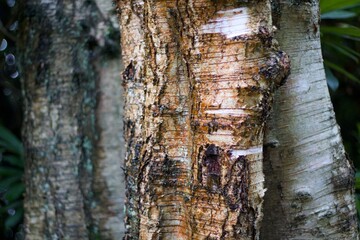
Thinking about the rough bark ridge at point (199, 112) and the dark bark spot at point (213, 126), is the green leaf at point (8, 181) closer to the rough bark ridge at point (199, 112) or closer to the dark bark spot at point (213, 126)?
the rough bark ridge at point (199, 112)

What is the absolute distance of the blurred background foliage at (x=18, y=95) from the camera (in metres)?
2.01

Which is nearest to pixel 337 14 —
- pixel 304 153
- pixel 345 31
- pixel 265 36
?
pixel 345 31

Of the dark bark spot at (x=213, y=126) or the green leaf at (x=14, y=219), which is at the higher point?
the dark bark spot at (x=213, y=126)

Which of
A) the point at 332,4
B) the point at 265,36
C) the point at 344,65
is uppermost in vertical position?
the point at 332,4

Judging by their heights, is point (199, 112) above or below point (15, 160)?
above

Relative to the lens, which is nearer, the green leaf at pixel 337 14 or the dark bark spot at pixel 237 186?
the dark bark spot at pixel 237 186

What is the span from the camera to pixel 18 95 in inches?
101

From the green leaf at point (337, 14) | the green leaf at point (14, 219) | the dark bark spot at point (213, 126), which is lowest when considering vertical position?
the green leaf at point (14, 219)

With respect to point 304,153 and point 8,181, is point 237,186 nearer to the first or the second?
point 304,153

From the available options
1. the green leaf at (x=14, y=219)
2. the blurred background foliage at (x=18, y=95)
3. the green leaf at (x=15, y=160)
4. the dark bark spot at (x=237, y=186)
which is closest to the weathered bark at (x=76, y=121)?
the blurred background foliage at (x=18, y=95)

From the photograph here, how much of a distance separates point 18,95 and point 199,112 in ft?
6.01

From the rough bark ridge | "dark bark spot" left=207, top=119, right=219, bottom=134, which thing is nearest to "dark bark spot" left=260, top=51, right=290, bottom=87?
Answer: the rough bark ridge

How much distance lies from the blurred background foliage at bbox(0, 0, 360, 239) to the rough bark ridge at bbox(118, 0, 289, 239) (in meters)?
1.01

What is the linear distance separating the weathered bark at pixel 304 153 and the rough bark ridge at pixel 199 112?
208 millimetres
